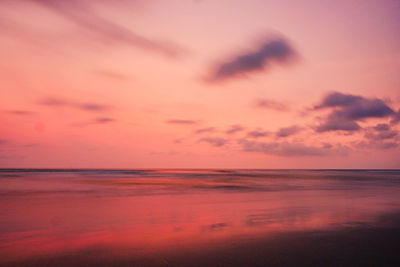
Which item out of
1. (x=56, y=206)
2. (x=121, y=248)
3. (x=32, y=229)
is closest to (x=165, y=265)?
(x=121, y=248)

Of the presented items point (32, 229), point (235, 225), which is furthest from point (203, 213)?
point (32, 229)

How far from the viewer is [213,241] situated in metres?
7.83

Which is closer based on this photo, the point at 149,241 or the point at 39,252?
the point at 39,252

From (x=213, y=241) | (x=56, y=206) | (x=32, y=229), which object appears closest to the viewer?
(x=213, y=241)

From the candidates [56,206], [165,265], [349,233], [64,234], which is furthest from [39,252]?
[349,233]

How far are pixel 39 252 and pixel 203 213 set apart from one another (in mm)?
7203

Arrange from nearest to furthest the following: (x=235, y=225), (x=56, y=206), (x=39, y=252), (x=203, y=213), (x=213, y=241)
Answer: (x=39, y=252) < (x=213, y=241) < (x=235, y=225) < (x=203, y=213) < (x=56, y=206)

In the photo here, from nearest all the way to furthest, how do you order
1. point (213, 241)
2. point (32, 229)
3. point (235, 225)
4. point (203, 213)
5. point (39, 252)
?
point (39, 252) → point (213, 241) → point (32, 229) → point (235, 225) → point (203, 213)

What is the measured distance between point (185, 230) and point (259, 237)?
2.46 meters

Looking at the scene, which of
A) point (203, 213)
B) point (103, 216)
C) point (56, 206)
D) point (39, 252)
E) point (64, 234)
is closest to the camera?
point (39, 252)

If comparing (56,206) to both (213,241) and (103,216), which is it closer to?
(103,216)

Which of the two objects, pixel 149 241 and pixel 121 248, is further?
pixel 149 241

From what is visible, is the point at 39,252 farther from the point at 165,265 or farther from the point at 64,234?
the point at 165,265

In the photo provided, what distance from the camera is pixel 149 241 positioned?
309 inches
